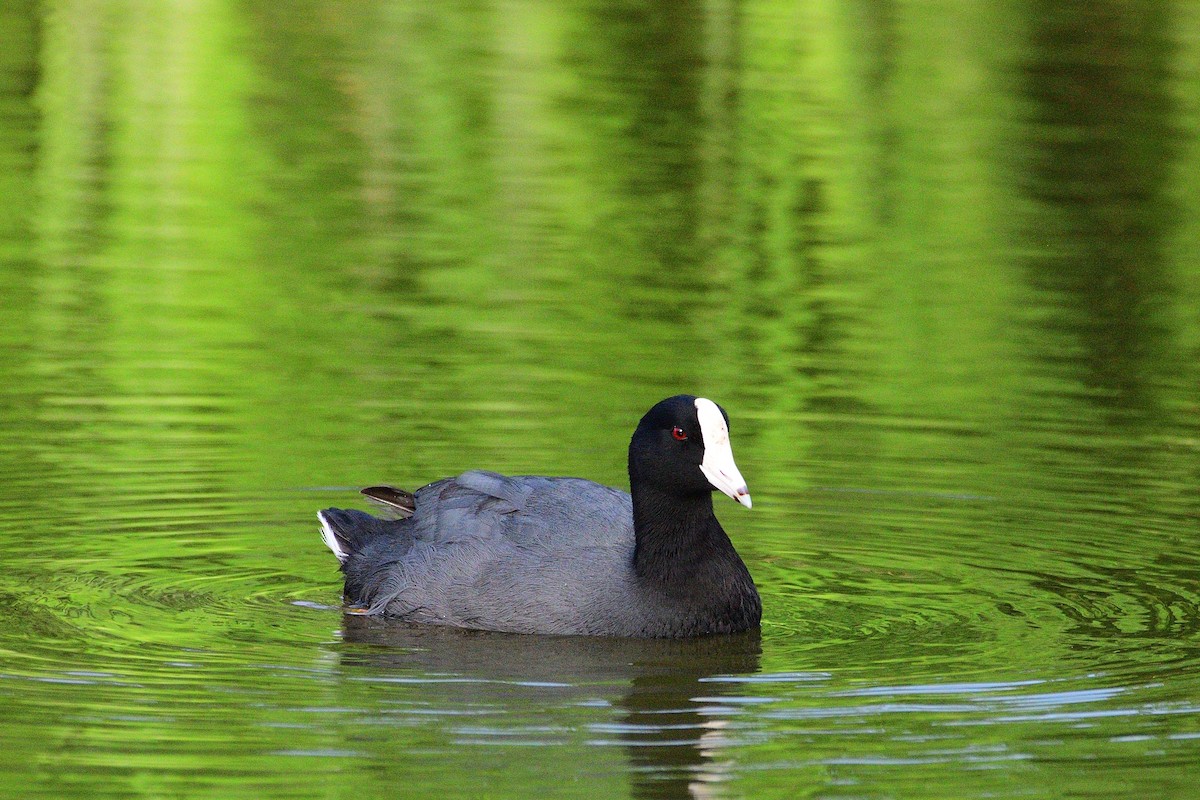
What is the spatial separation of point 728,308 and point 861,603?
24.2ft

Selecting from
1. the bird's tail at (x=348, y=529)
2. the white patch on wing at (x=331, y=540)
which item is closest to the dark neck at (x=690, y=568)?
the bird's tail at (x=348, y=529)

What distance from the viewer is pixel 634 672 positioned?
9156 mm

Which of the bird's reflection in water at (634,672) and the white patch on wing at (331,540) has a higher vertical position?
the white patch on wing at (331,540)

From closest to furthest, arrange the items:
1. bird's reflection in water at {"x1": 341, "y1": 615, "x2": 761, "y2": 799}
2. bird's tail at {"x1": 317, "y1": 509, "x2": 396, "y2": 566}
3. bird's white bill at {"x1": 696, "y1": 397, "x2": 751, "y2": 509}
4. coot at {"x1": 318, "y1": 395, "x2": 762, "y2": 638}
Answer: bird's reflection in water at {"x1": 341, "y1": 615, "x2": 761, "y2": 799}
bird's white bill at {"x1": 696, "y1": 397, "x2": 751, "y2": 509}
coot at {"x1": 318, "y1": 395, "x2": 762, "y2": 638}
bird's tail at {"x1": 317, "y1": 509, "x2": 396, "y2": 566}

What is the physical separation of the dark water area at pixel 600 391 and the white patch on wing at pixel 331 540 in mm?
168

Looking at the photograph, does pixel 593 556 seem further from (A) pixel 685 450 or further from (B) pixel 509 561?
(A) pixel 685 450

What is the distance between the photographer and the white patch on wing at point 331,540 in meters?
10.6

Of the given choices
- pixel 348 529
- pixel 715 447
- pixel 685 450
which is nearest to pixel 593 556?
pixel 685 450

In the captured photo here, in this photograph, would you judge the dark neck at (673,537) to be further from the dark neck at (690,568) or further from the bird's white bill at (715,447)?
the bird's white bill at (715,447)

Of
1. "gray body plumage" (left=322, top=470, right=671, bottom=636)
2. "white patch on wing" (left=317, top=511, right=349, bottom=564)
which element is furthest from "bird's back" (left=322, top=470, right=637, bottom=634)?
"white patch on wing" (left=317, top=511, right=349, bottom=564)

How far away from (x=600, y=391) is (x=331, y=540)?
4014 millimetres

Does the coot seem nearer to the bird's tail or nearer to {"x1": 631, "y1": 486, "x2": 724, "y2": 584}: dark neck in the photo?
{"x1": 631, "y1": 486, "x2": 724, "y2": 584}: dark neck

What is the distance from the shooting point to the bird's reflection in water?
7965mm

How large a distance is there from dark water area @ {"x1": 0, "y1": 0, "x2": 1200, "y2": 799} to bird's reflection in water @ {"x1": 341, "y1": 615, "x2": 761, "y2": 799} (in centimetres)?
3
